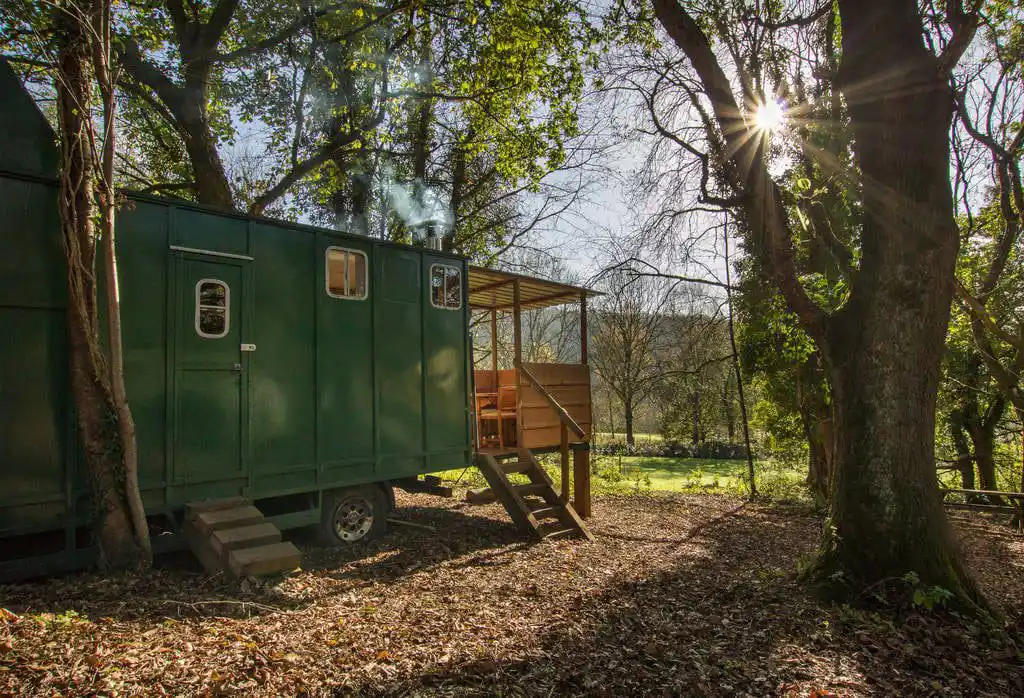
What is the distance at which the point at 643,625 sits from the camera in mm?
4582

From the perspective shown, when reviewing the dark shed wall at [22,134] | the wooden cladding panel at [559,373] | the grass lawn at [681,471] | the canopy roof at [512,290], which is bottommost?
the grass lawn at [681,471]

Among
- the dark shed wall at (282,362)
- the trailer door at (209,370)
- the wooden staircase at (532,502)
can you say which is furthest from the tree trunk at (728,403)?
Result: the trailer door at (209,370)

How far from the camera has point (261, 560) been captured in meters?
4.99

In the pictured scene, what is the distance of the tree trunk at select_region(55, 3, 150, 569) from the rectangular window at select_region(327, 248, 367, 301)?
2400 millimetres

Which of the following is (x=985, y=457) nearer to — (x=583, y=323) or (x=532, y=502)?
(x=583, y=323)

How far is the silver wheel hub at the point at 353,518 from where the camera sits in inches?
280

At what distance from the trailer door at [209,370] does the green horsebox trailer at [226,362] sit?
0.01 metres

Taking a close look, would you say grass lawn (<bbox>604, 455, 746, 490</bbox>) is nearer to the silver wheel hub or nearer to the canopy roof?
the canopy roof

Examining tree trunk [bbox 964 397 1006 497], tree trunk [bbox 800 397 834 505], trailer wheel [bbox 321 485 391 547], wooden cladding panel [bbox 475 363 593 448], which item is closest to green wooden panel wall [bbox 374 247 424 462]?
trailer wheel [bbox 321 485 391 547]

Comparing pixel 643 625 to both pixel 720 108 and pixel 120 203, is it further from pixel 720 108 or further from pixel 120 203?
pixel 120 203

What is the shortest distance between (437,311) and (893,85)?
5.42m

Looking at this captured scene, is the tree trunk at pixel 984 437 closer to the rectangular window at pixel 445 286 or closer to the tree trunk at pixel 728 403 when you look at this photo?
the tree trunk at pixel 728 403

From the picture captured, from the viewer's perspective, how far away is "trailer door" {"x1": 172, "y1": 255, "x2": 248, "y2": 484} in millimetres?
5734

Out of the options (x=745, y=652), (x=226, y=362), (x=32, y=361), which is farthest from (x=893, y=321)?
(x=32, y=361)
